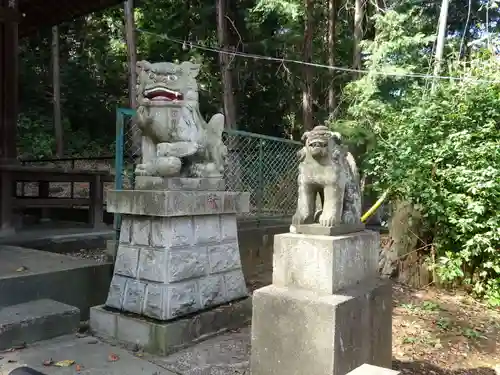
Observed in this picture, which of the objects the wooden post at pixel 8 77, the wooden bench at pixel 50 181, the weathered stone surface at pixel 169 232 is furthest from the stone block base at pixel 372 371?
the wooden post at pixel 8 77

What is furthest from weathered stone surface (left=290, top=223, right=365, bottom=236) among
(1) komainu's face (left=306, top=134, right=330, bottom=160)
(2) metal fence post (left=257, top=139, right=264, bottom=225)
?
(2) metal fence post (left=257, top=139, right=264, bottom=225)

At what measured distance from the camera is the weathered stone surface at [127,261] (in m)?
4.02

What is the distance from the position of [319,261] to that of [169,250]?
144 cm

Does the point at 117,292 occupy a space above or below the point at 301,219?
below

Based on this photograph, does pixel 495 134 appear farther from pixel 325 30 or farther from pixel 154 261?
pixel 325 30

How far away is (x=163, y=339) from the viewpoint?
3.69 m

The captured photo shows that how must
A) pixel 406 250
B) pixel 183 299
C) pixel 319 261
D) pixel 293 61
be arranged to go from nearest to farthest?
1. pixel 319 261
2. pixel 183 299
3. pixel 406 250
4. pixel 293 61

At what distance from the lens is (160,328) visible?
12.2 ft

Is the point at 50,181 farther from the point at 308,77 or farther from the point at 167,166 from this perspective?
the point at 308,77

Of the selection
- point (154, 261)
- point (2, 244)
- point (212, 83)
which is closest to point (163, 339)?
point (154, 261)

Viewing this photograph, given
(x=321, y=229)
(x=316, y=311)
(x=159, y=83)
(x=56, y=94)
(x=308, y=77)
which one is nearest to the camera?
(x=316, y=311)

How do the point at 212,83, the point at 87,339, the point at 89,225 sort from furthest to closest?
1. the point at 212,83
2. the point at 89,225
3. the point at 87,339

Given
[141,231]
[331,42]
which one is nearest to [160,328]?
[141,231]

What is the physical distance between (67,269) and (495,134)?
5.75 meters
